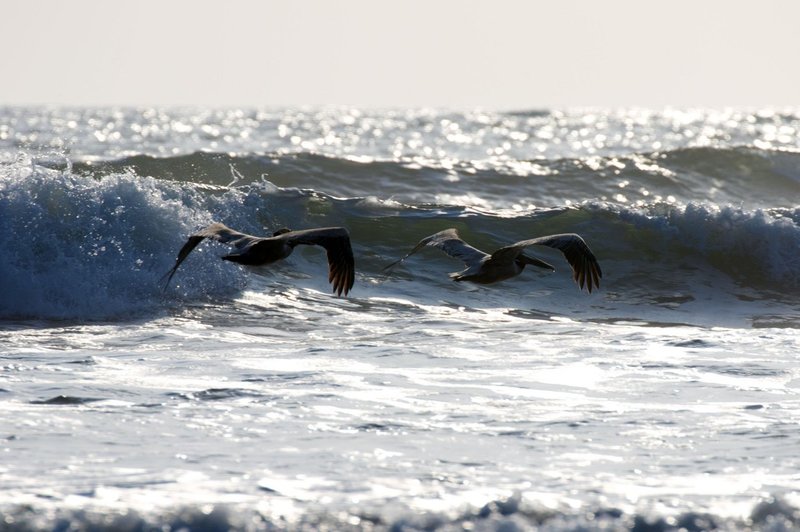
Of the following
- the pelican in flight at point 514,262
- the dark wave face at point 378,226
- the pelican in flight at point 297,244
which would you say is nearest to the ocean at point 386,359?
the dark wave face at point 378,226

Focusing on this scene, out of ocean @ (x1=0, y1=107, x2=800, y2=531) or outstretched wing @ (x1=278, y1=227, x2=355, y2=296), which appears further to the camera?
outstretched wing @ (x1=278, y1=227, x2=355, y2=296)

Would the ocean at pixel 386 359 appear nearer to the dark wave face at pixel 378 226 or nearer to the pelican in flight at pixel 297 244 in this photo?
the dark wave face at pixel 378 226

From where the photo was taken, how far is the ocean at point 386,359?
20.4 feet

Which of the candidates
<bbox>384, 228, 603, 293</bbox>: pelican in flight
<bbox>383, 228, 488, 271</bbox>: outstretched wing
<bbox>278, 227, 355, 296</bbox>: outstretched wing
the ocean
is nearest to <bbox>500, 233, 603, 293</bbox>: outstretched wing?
<bbox>384, 228, 603, 293</bbox>: pelican in flight

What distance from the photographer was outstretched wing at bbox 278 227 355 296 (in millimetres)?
9242

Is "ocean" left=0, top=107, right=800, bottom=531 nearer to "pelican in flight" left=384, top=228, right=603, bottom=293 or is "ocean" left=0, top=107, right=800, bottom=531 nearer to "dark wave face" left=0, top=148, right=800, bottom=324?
"dark wave face" left=0, top=148, right=800, bottom=324

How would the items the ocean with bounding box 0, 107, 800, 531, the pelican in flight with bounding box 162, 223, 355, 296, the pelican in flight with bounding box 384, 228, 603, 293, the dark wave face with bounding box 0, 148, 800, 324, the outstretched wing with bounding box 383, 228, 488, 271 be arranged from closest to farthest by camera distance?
1. the ocean with bounding box 0, 107, 800, 531
2. the pelican in flight with bounding box 162, 223, 355, 296
3. the pelican in flight with bounding box 384, 228, 603, 293
4. the outstretched wing with bounding box 383, 228, 488, 271
5. the dark wave face with bounding box 0, 148, 800, 324

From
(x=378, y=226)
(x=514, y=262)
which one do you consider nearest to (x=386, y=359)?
(x=514, y=262)

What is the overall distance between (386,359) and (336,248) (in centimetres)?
128

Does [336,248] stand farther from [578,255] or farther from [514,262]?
[578,255]

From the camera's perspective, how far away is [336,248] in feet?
30.6

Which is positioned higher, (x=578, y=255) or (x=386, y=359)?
(x=578, y=255)

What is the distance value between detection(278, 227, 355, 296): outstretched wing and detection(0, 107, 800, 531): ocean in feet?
2.44

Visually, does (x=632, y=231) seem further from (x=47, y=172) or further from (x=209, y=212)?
(x=47, y=172)
